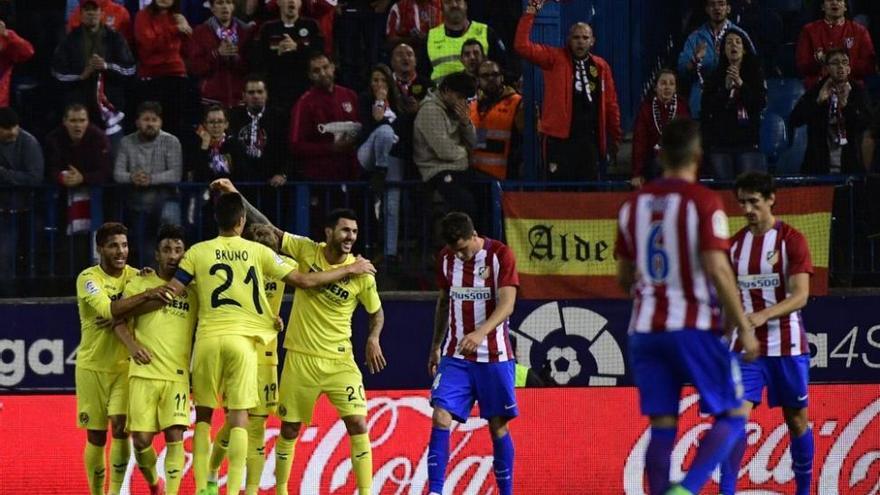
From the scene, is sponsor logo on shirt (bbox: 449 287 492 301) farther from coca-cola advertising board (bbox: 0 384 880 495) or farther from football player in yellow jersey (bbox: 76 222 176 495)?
football player in yellow jersey (bbox: 76 222 176 495)

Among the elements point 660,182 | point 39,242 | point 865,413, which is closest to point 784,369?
point 865,413

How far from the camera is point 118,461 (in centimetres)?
1238

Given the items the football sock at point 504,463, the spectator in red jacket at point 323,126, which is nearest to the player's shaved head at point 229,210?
the football sock at point 504,463

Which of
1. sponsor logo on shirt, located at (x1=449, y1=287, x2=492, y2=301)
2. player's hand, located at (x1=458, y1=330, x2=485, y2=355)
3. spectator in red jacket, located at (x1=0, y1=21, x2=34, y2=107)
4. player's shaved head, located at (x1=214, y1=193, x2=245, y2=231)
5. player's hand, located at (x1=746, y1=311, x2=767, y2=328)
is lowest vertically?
player's hand, located at (x1=458, y1=330, x2=485, y2=355)

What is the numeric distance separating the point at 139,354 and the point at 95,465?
1108 millimetres

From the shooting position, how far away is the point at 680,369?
8320 millimetres

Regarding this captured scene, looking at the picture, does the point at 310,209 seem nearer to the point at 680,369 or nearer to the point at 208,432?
the point at 208,432

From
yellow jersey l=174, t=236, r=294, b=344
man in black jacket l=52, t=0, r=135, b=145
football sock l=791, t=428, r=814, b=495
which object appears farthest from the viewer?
man in black jacket l=52, t=0, r=135, b=145

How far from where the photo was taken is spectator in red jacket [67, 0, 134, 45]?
15.8 m

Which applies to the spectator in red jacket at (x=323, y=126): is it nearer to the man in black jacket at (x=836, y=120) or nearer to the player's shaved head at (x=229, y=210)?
the player's shaved head at (x=229, y=210)

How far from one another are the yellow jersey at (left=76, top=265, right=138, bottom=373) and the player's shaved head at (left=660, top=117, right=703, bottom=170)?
17.1ft

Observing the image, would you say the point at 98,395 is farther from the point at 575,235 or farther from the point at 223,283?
the point at 575,235

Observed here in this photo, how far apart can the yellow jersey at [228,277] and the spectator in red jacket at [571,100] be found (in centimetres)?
422

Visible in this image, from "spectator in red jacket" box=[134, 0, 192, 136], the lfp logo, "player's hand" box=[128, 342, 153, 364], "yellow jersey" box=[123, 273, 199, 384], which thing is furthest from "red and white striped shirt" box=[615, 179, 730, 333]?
"spectator in red jacket" box=[134, 0, 192, 136]
